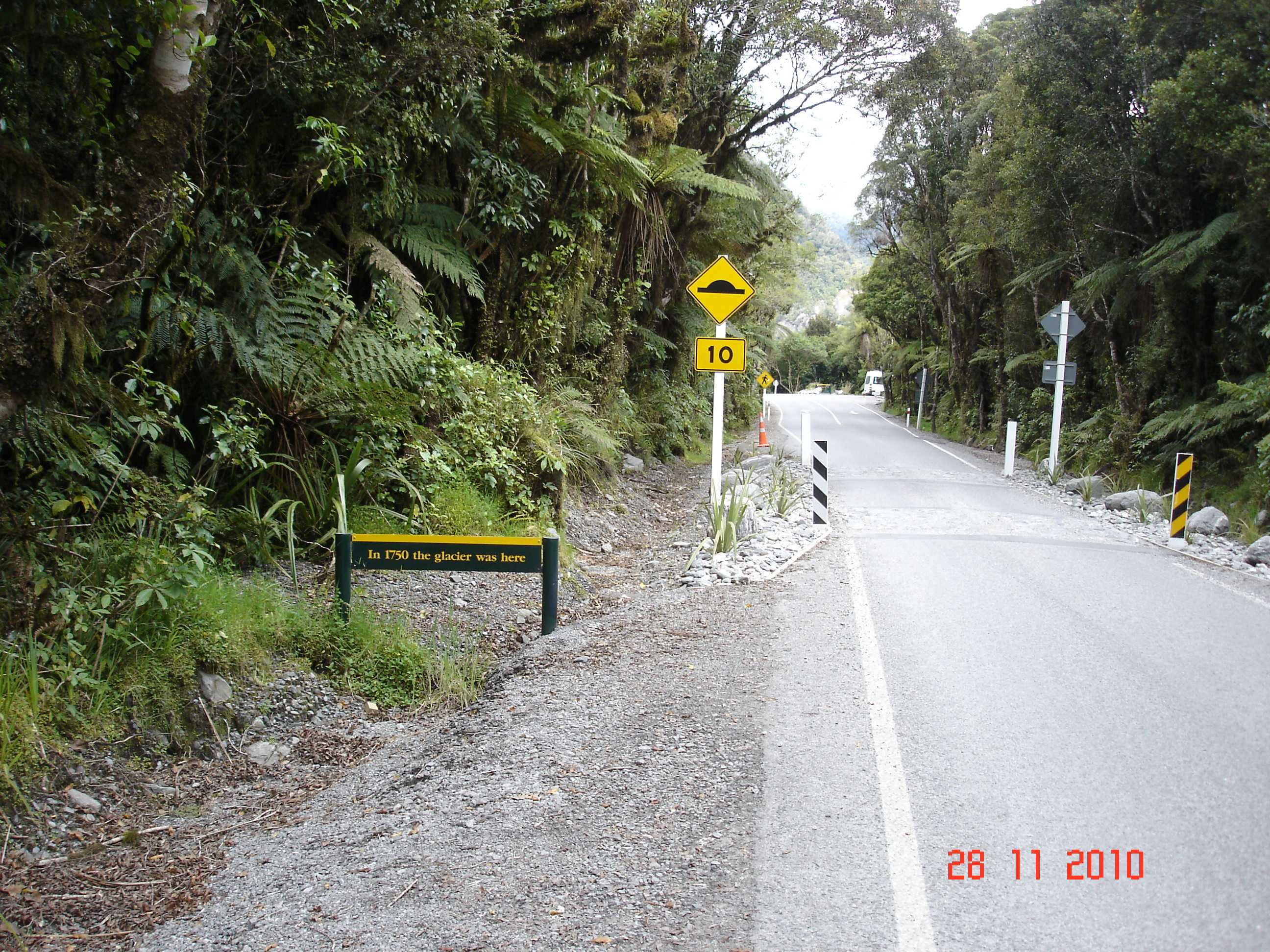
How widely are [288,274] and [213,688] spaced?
12.2ft

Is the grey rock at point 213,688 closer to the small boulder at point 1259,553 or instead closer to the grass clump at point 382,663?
the grass clump at point 382,663

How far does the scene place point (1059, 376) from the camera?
56.0 ft

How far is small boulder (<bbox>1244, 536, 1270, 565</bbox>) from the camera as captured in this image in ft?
31.8

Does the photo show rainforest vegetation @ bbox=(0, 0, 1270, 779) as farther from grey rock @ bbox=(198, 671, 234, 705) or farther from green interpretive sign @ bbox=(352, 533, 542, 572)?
green interpretive sign @ bbox=(352, 533, 542, 572)

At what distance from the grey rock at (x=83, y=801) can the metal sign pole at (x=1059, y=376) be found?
16.8m

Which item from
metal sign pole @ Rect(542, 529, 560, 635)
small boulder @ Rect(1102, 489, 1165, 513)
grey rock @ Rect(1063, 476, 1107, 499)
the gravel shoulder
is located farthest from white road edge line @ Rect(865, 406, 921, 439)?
the gravel shoulder

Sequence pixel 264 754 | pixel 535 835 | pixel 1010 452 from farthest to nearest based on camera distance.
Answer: pixel 1010 452
pixel 264 754
pixel 535 835

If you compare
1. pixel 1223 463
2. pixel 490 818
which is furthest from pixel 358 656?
pixel 1223 463

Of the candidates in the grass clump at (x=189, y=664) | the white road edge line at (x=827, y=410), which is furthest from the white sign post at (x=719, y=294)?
the white road edge line at (x=827, y=410)

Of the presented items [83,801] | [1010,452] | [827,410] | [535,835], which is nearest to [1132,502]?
[1010,452]

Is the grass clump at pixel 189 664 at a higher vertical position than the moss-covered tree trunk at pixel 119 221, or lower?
lower

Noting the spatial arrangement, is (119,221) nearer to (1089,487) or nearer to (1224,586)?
(1224,586)

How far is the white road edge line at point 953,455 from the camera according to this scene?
20691 mm
